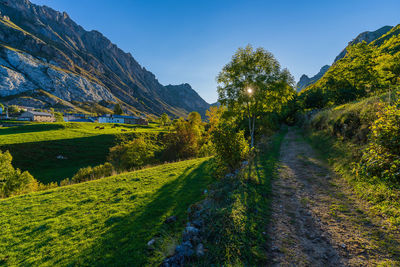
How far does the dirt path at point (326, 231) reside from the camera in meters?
5.09

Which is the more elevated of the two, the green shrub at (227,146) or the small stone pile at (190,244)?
the green shrub at (227,146)

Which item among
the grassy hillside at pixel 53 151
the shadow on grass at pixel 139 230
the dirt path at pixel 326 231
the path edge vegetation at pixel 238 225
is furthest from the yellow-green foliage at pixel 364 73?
the grassy hillside at pixel 53 151

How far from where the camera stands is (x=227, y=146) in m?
12.9

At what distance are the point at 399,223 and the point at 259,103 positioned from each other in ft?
55.2

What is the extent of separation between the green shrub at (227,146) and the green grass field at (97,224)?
256cm

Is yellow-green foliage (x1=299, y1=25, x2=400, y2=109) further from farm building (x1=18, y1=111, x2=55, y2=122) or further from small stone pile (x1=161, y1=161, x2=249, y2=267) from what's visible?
farm building (x1=18, y1=111, x2=55, y2=122)

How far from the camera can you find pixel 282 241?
19.8ft

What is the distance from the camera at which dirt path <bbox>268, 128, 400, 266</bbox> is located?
16.7ft

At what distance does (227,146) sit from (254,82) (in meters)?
11.4

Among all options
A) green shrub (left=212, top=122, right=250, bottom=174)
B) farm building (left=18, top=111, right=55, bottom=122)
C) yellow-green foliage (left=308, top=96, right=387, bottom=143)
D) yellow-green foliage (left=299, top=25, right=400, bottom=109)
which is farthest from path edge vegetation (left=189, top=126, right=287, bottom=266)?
farm building (left=18, top=111, right=55, bottom=122)

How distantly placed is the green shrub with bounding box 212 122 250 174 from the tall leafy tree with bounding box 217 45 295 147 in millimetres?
9226

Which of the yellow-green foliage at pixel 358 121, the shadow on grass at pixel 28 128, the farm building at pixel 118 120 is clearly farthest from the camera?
the farm building at pixel 118 120

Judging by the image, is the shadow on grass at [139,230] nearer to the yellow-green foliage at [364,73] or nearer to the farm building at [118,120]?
the yellow-green foliage at [364,73]

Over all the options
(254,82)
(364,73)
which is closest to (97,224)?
(254,82)
